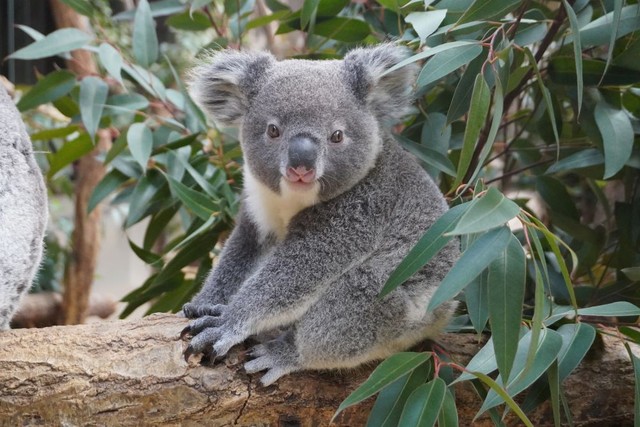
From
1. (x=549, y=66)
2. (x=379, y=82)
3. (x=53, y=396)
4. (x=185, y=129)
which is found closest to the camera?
(x=53, y=396)

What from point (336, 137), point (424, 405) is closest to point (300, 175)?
point (336, 137)

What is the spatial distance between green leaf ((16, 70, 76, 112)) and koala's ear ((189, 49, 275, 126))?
3.11ft

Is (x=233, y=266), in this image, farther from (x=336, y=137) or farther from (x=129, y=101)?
(x=129, y=101)

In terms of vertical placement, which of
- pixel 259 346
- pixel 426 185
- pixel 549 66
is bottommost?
pixel 259 346

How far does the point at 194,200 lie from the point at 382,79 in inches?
37.1

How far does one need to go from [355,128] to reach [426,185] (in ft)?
0.99

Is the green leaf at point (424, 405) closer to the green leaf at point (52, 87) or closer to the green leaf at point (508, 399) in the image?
the green leaf at point (508, 399)

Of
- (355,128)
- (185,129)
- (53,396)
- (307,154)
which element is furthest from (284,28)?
(53,396)

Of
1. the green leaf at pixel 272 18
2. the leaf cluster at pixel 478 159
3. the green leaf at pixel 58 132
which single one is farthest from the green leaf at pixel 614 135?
the green leaf at pixel 58 132

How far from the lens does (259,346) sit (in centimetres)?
214

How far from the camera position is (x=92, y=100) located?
3141mm

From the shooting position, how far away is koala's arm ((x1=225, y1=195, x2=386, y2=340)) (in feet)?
7.09

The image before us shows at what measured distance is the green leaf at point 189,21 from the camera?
3.50 meters

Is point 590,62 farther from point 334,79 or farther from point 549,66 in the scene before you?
point 334,79
